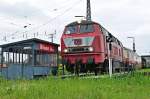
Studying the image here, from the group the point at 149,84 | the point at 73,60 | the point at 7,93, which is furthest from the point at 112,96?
the point at 73,60

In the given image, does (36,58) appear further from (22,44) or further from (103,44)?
(103,44)

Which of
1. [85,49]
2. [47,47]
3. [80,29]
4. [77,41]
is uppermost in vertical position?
[80,29]

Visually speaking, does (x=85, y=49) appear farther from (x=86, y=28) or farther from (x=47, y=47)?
(x=47, y=47)

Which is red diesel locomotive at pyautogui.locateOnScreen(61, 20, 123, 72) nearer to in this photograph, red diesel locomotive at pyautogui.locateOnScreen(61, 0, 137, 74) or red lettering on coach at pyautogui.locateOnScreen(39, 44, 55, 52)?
red diesel locomotive at pyautogui.locateOnScreen(61, 0, 137, 74)

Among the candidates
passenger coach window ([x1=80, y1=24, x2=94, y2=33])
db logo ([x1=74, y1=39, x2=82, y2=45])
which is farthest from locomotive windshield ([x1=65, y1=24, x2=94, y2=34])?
db logo ([x1=74, y1=39, x2=82, y2=45])

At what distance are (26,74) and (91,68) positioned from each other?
4.53 metres

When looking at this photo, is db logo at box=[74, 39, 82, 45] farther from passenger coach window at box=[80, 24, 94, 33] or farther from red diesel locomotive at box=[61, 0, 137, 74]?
passenger coach window at box=[80, 24, 94, 33]

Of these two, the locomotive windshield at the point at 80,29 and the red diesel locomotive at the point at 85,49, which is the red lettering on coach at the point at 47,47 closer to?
the red diesel locomotive at the point at 85,49

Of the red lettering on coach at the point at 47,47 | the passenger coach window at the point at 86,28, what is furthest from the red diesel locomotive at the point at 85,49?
the red lettering on coach at the point at 47,47

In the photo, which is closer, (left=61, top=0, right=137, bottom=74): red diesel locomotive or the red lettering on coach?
(left=61, top=0, right=137, bottom=74): red diesel locomotive

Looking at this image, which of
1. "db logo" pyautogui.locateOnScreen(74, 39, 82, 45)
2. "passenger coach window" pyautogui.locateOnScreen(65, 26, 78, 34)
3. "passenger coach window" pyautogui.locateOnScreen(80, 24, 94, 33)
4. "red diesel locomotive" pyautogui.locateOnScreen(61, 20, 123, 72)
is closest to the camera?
"red diesel locomotive" pyautogui.locateOnScreen(61, 20, 123, 72)

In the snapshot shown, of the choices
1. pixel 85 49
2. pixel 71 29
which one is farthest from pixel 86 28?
pixel 85 49

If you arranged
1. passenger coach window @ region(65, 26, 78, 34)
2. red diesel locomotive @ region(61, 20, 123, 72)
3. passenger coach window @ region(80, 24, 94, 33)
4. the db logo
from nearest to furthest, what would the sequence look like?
red diesel locomotive @ region(61, 20, 123, 72) → the db logo → passenger coach window @ region(80, 24, 94, 33) → passenger coach window @ region(65, 26, 78, 34)

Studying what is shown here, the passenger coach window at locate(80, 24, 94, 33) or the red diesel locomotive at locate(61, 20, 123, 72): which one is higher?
the passenger coach window at locate(80, 24, 94, 33)
